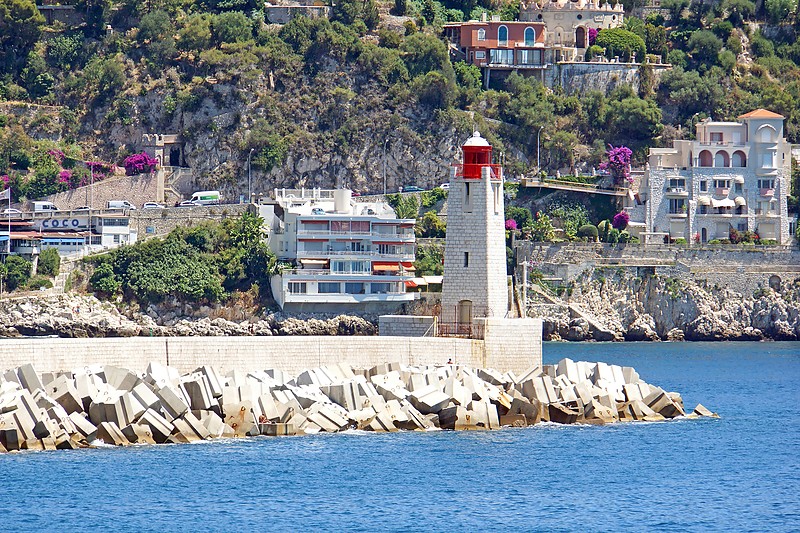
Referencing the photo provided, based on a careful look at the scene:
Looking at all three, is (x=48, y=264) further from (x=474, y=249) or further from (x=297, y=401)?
(x=297, y=401)

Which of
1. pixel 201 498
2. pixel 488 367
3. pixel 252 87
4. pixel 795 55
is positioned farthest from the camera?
pixel 795 55

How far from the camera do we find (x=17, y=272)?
3317 inches

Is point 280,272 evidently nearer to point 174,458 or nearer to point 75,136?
point 75,136

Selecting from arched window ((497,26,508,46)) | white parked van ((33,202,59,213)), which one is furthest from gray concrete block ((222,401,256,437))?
arched window ((497,26,508,46))

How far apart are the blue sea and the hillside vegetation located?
43.3 m

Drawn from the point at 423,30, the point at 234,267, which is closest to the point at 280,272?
the point at 234,267

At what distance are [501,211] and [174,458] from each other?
48.4 ft

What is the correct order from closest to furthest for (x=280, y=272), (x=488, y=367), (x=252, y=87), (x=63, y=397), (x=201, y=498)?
(x=201, y=498) → (x=63, y=397) → (x=488, y=367) → (x=280, y=272) → (x=252, y=87)

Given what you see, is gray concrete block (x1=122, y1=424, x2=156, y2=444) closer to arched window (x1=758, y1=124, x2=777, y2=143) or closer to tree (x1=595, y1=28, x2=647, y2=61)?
arched window (x1=758, y1=124, x2=777, y2=143)

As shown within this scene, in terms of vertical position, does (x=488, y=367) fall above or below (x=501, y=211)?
below

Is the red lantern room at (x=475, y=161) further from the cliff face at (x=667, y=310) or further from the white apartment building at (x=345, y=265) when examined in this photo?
the cliff face at (x=667, y=310)

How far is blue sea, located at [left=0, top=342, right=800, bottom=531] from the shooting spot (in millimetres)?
40531

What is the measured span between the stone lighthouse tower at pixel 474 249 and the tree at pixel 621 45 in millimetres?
45603

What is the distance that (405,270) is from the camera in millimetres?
84000
